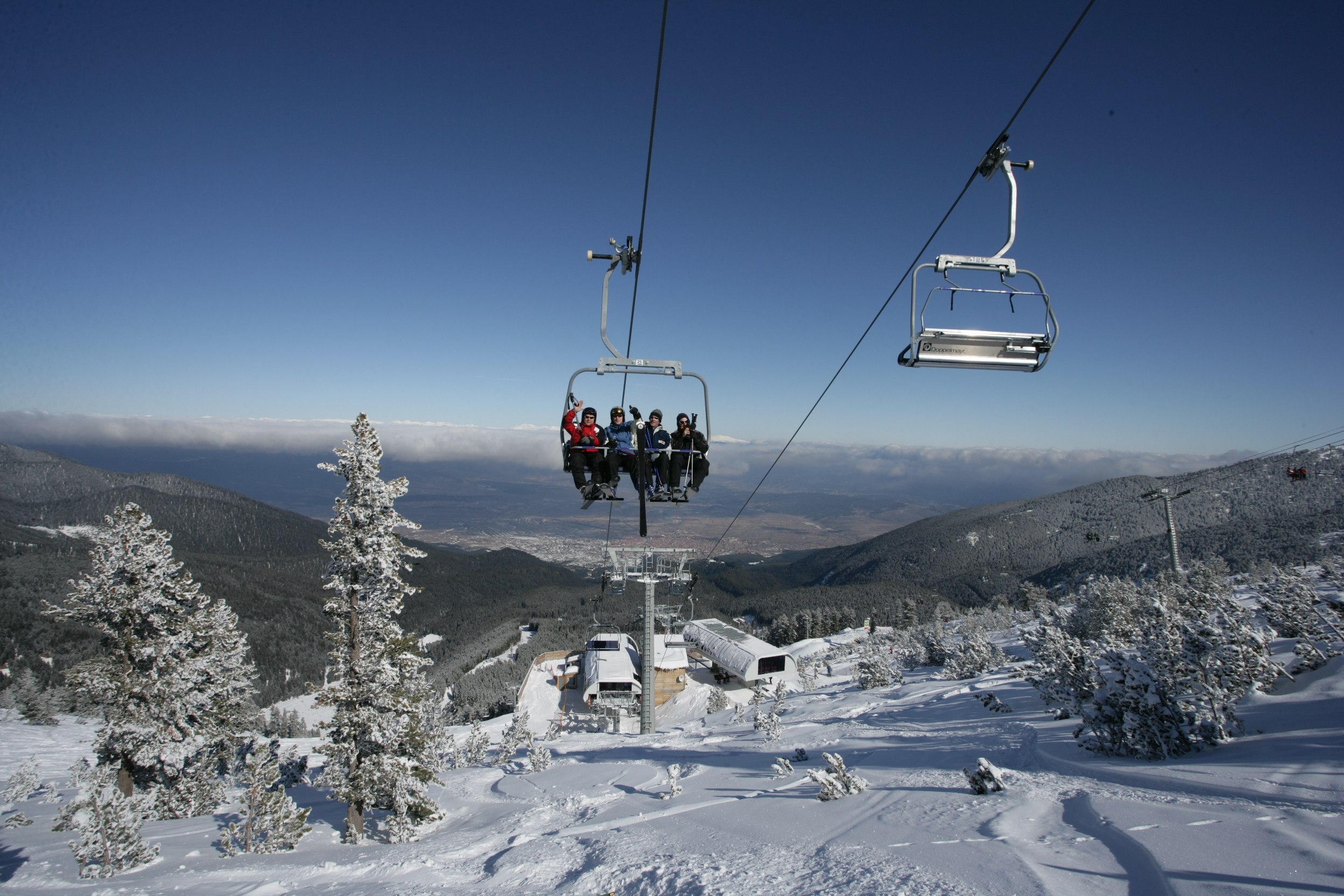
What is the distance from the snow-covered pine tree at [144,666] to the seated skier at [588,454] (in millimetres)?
11773

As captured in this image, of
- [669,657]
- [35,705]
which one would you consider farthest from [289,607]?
[669,657]

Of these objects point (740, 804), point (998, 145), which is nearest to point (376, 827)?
point (740, 804)

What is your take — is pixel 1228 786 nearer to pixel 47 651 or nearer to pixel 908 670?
pixel 908 670

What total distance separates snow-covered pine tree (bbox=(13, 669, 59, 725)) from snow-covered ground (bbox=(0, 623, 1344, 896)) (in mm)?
50698

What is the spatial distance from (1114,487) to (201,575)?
273m

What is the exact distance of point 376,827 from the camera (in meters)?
11.6

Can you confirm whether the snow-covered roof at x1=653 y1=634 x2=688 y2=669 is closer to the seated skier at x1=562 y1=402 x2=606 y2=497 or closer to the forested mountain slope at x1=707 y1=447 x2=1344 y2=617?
the seated skier at x1=562 y1=402 x2=606 y2=497

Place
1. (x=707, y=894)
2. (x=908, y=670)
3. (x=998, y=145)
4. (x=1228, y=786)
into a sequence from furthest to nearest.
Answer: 1. (x=908, y=670)
2. (x=1228, y=786)
3. (x=998, y=145)
4. (x=707, y=894)

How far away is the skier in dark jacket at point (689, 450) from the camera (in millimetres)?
10344

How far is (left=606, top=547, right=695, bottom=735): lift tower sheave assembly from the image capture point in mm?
23875

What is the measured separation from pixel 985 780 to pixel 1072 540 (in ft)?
639

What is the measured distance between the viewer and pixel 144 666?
14.5 m

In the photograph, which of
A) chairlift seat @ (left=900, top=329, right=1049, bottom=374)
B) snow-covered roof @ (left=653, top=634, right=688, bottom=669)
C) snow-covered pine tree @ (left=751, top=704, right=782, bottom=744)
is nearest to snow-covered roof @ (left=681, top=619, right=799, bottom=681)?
snow-covered roof @ (left=653, top=634, right=688, bottom=669)

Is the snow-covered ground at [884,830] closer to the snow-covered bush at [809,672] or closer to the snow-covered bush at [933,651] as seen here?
the snow-covered bush at [933,651]
